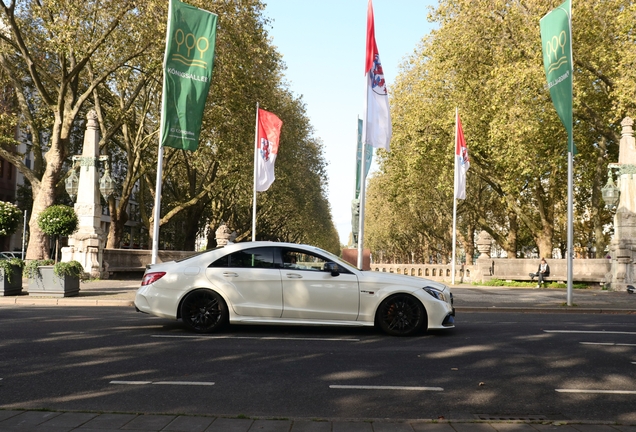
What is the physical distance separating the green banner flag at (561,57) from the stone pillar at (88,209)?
53.7 feet

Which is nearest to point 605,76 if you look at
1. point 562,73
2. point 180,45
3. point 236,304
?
point 562,73

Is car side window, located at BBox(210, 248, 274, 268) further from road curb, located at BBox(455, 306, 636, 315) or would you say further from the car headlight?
road curb, located at BBox(455, 306, 636, 315)

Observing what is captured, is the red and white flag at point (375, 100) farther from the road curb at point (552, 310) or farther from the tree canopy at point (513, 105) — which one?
the tree canopy at point (513, 105)

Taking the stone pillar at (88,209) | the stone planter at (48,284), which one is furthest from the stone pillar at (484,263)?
the stone planter at (48,284)

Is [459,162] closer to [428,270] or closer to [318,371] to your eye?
[428,270]

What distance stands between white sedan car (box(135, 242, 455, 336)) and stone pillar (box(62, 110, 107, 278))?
50.0ft

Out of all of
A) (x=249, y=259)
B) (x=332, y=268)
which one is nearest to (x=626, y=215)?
(x=332, y=268)

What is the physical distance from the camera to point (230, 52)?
27.5 m

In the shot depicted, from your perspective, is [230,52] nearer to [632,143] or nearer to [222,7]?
[222,7]

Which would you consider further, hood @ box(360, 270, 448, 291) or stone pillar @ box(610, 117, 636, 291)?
stone pillar @ box(610, 117, 636, 291)

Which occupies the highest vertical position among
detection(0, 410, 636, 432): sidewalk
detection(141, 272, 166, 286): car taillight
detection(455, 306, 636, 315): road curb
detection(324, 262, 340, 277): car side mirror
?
detection(324, 262, 340, 277): car side mirror

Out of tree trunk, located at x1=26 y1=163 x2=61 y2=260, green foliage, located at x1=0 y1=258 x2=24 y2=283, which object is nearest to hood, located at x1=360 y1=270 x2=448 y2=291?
green foliage, located at x1=0 y1=258 x2=24 y2=283

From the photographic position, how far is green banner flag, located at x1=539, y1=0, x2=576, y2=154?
1727 cm

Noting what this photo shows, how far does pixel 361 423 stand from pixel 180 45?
1368cm
